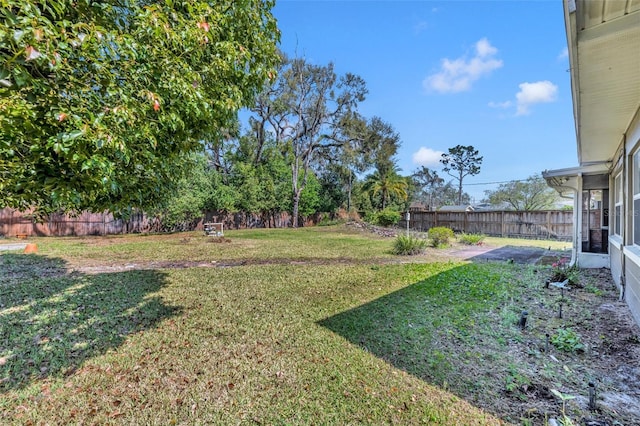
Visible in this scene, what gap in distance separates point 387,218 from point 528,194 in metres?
18.1

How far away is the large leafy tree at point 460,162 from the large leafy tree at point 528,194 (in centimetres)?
787

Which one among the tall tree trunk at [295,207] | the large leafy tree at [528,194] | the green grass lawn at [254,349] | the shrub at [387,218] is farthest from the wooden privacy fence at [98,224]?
the large leafy tree at [528,194]

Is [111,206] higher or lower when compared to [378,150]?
lower

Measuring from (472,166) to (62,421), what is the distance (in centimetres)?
4475

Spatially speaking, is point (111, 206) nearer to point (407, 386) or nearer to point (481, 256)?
point (407, 386)

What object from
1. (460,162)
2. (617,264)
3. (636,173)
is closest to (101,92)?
(636,173)

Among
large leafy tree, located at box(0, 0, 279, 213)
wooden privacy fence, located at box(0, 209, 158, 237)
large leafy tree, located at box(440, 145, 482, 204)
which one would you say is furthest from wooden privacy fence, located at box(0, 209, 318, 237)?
large leafy tree, located at box(440, 145, 482, 204)

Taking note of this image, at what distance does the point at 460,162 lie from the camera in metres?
40.2

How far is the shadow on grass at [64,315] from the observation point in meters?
2.85

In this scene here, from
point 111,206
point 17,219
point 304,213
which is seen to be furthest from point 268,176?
point 111,206

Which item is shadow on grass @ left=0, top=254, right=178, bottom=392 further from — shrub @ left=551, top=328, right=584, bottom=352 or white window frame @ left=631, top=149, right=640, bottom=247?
white window frame @ left=631, top=149, right=640, bottom=247

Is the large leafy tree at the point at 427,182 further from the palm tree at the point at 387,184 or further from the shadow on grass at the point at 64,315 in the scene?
the shadow on grass at the point at 64,315

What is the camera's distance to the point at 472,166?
39562 millimetres

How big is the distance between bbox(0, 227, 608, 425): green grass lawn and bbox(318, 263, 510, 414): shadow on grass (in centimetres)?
2
